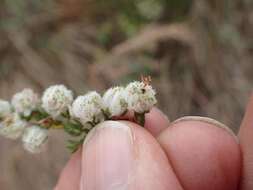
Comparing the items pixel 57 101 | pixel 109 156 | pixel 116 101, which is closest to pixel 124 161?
pixel 109 156

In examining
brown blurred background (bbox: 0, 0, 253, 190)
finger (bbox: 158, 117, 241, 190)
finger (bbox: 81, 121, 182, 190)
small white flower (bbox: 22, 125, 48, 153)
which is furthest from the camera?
brown blurred background (bbox: 0, 0, 253, 190)

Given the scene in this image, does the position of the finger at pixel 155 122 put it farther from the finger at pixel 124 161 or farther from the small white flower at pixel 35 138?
the small white flower at pixel 35 138

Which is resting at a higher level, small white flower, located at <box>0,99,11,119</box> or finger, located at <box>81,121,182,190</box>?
small white flower, located at <box>0,99,11,119</box>

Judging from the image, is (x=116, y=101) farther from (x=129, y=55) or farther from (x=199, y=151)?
(x=129, y=55)

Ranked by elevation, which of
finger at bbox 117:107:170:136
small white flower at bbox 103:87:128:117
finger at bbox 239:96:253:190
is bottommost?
finger at bbox 239:96:253:190

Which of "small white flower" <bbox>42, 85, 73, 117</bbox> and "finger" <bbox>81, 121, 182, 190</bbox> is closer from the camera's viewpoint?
"finger" <bbox>81, 121, 182, 190</bbox>

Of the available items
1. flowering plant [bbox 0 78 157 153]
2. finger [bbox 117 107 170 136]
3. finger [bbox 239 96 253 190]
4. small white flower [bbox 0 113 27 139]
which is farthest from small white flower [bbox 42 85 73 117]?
finger [bbox 239 96 253 190]

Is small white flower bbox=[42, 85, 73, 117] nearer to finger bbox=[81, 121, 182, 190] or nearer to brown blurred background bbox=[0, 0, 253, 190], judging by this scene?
finger bbox=[81, 121, 182, 190]
